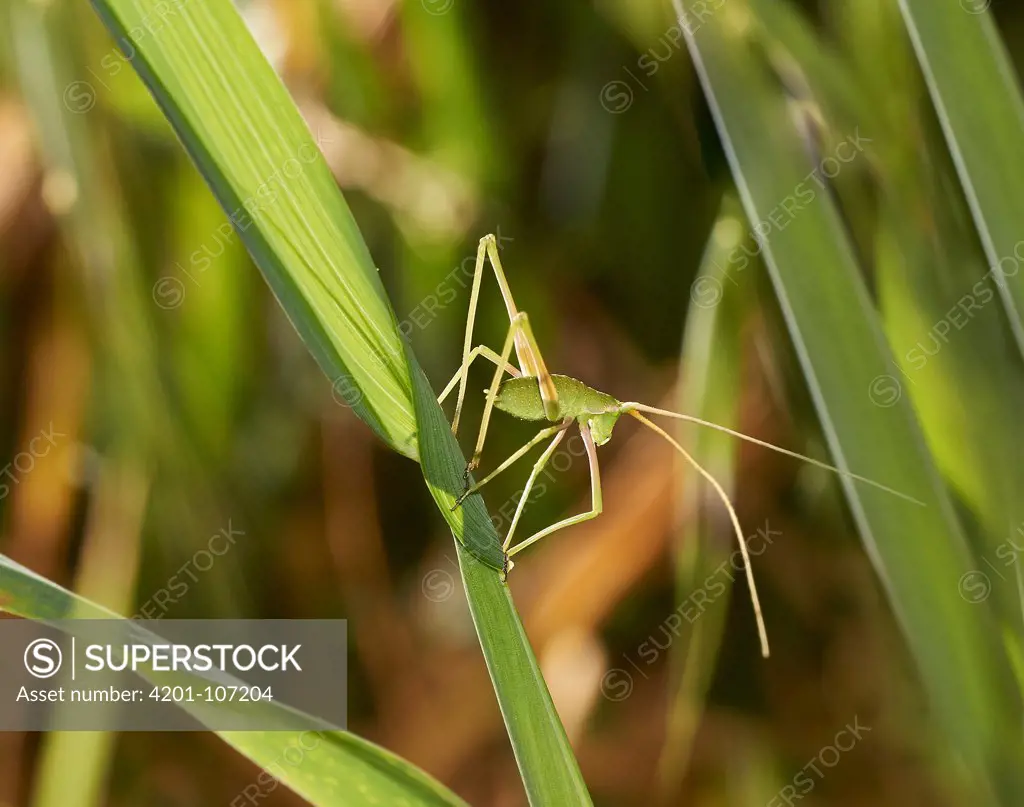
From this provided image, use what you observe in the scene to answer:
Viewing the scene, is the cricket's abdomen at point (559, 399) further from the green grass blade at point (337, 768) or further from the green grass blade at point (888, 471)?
the green grass blade at point (337, 768)

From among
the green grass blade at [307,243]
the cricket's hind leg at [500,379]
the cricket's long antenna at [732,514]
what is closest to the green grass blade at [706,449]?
the cricket's long antenna at [732,514]

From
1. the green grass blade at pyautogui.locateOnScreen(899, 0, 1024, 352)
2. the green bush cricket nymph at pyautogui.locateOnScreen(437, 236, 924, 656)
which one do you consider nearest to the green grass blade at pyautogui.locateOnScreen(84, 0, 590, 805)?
the green bush cricket nymph at pyautogui.locateOnScreen(437, 236, 924, 656)

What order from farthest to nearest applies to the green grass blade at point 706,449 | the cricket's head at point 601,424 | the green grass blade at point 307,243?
the green grass blade at point 706,449, the cricket's head at point 601,424, the green grass blade at point 307,243

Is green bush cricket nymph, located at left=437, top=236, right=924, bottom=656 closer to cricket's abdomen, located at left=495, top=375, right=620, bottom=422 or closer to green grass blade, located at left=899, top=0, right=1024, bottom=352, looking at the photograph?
cricket's abdomen, located at left=495, top=375, right=620, bottom=422

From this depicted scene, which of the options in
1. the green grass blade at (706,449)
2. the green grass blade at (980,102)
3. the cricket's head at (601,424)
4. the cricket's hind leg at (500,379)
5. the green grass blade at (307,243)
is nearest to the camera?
the green grass blade at (307,243)

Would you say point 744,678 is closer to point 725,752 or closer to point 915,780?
point 725,752

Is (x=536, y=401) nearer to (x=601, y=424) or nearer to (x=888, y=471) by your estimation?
(x=601, y=424)

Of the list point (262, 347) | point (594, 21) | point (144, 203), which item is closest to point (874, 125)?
point (594, 21)

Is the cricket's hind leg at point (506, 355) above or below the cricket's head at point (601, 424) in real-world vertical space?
above
